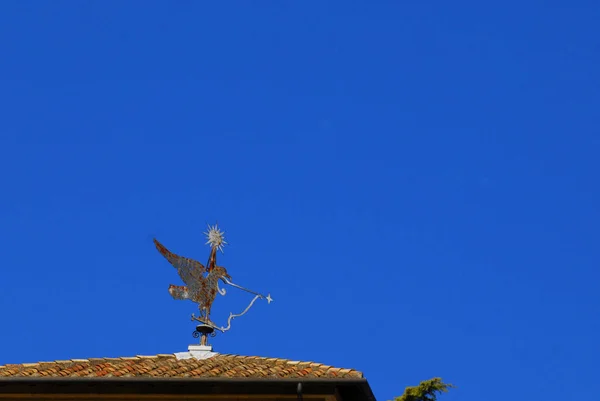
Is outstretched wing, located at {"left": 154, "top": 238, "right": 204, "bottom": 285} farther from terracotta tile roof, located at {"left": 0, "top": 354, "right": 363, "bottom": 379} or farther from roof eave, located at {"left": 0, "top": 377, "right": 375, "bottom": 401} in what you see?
roof eave, located at {"left": 0, "top": 377, "right": 375, "bottom": 401}

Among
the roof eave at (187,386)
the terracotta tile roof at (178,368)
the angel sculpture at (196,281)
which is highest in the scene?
the angel sculpture at (196,281)

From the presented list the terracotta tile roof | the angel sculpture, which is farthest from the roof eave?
the angel sculpture

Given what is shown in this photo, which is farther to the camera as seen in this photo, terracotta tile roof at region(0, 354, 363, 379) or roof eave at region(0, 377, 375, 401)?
terracotta tile roof at region(0, 354, 363, 379)

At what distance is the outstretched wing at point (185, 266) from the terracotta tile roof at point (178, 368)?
2.73 meters

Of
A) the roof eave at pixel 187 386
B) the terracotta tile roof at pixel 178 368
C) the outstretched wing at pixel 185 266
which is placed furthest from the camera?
the outstretched wing at pixel 185 266

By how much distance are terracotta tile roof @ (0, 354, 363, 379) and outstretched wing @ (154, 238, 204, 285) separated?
2726 millimetres

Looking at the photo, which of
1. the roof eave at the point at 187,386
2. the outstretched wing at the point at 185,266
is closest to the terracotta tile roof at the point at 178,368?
the roof eave at the point at 187,386

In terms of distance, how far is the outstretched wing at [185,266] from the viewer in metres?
26.9

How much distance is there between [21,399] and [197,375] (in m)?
3.16

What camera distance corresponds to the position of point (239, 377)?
22156mm

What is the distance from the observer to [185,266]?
2714 centimetres

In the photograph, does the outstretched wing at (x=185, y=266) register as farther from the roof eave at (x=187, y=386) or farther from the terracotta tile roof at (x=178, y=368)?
the roof eave at (x=187, y=386)

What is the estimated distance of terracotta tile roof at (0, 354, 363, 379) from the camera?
22.4m

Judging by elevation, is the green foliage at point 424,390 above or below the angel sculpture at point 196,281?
below
